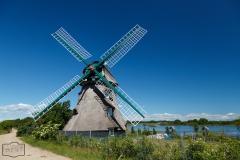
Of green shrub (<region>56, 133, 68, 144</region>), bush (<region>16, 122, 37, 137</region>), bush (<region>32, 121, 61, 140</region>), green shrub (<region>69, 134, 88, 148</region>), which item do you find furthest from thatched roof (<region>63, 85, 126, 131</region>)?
bush (<region>16, 122, 37, 137</region>)

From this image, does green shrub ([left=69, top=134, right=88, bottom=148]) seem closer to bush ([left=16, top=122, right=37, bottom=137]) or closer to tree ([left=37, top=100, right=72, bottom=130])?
tree ([left=37, top=100, right=72, bottom=130])

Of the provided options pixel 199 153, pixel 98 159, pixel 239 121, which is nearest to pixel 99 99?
pixel 98 159

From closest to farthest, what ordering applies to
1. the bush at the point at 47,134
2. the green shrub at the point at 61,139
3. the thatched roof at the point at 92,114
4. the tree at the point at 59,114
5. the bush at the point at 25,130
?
the green shrub at the point at 61,139 < the thatched roof at the point at 92,114 < the bush at the point at 47,134 < the tree at the point at 59,114 < the bush at the point at 25,130

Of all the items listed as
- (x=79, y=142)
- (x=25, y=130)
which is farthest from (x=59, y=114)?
(x=25, y=130)

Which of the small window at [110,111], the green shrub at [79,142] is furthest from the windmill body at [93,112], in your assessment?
the green shrub at [79,142]

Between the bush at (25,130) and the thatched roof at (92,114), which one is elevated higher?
the thatched roof at (92,114)

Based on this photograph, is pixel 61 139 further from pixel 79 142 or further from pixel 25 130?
pixel 25 130

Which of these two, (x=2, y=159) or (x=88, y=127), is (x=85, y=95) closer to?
(x=88, y=127)

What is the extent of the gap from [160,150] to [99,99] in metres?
10.3

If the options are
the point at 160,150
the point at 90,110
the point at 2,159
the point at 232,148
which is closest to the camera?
the point at 232,148

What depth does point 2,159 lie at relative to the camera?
9586 millimetres

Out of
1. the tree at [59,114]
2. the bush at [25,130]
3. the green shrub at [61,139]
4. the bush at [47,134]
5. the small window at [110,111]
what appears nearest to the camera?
the green shrub at [61,139]

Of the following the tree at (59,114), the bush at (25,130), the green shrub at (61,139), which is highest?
the tree at (59,114)

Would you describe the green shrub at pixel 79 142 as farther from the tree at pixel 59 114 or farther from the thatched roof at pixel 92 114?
the tree at pixel 59 114
